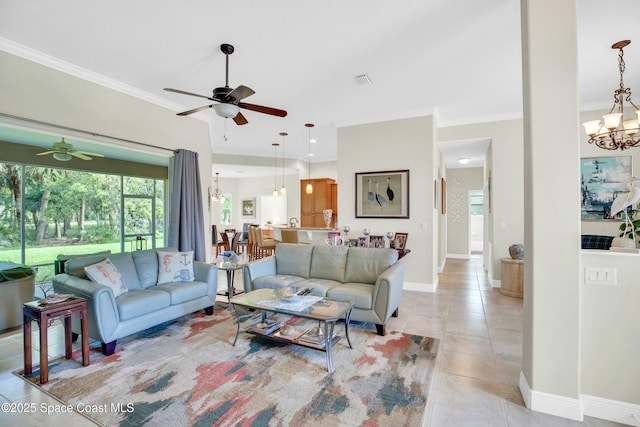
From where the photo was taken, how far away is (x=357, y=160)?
5664mm

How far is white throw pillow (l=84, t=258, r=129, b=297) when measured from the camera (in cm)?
306

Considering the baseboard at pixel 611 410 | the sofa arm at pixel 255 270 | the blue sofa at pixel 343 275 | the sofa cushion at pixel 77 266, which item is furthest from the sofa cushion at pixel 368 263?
the sofa cushion at pixel 77 266

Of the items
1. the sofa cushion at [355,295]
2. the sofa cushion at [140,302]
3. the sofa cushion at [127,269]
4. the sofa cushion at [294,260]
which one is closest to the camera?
the sofa cushion at [140,302]

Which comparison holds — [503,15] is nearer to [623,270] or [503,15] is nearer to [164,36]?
[623,270]

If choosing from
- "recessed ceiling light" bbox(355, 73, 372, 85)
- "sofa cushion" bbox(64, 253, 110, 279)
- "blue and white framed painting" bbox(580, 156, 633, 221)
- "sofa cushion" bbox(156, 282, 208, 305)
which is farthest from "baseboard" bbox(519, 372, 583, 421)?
"sofa cushion" bbox(64, 253, 110, 279)

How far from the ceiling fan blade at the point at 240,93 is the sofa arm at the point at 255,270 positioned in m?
2.12

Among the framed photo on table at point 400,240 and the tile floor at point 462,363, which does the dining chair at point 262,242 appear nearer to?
the framed photo on table at point 400,240

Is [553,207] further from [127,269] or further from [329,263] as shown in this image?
[127,269]

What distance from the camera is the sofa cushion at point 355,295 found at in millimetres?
3352

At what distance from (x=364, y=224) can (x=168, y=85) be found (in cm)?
380

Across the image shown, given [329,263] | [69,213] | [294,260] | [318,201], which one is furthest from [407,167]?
[69,213]

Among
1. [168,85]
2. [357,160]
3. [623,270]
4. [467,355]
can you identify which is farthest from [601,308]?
[168,85]

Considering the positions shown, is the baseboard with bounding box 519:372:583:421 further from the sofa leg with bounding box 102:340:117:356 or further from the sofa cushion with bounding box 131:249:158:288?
the sofa cushion with bounding box 131:249:158:288

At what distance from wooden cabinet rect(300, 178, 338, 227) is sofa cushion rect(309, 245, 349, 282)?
4870 millimetres
